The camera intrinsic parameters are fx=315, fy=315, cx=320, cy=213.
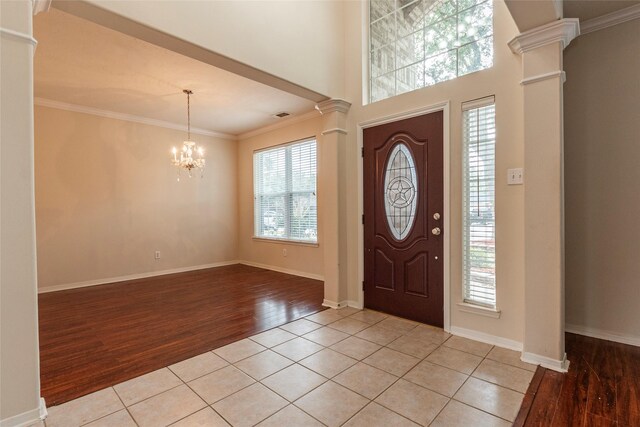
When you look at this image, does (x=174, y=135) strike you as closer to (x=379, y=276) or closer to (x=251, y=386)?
(x=379, y=276)

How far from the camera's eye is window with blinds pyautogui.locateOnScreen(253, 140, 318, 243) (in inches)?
214

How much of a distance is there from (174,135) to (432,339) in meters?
5.37

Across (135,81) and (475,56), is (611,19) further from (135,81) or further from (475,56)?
(135,81)

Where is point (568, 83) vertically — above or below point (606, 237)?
above

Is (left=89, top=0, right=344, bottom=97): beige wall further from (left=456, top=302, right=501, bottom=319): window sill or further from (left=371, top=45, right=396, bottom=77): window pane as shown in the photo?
(left=456, top=302, right=501, bottom=319): window sill

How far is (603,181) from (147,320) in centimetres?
456

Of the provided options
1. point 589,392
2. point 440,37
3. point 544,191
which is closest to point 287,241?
point 440,37

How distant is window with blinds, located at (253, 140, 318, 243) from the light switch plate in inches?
126

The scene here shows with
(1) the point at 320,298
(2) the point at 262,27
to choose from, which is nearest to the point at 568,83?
(2) the point at 262,27

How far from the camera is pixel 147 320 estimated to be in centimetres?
338

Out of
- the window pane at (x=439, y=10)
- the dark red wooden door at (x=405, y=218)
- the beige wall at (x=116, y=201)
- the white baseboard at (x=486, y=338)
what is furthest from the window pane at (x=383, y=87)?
the beige wall at (x=116, y=201)

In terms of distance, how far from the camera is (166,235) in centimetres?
571

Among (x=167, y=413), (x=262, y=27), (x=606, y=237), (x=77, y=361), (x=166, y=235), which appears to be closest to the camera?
(x=167, y=413)

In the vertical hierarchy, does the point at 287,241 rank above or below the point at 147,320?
above
